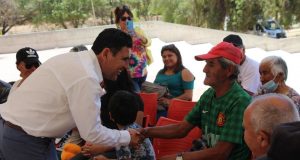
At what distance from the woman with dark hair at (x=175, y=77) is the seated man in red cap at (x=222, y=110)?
149 centimetres

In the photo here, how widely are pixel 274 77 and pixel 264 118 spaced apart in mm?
1674

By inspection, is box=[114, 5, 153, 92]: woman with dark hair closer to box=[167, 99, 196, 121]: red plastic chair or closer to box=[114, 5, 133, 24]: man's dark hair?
box=[114, 5, 133, 24]: man's dark hair

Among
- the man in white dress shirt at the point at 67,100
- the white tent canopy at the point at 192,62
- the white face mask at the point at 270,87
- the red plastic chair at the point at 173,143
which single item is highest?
the man in white dress shirt at the point at 67,100

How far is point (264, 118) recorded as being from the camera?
1549 millimetres

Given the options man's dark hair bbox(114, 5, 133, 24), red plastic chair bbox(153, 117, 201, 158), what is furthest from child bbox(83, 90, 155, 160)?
man's dark hair bbox(114, 5, 133, 24)

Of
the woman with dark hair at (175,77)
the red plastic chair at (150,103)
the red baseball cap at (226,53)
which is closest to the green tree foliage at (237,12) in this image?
the woman with dark hair at (175,77)

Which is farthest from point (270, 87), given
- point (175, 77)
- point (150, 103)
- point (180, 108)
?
point (175, 77)

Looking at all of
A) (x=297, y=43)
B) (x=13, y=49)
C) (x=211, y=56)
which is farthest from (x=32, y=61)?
(x=13, y=49)

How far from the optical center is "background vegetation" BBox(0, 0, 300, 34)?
53.4 feet

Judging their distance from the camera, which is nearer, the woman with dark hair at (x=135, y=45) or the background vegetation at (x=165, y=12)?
the woman with dark hair at (x=135, y=45)

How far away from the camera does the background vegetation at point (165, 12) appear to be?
53.4ft

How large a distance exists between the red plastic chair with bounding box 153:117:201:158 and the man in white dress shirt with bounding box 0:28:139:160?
0.66 metres

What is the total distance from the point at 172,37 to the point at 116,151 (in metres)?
13.8

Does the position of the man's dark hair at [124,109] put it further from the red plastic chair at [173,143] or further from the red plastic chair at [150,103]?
the red plastic chair at [150,103]
